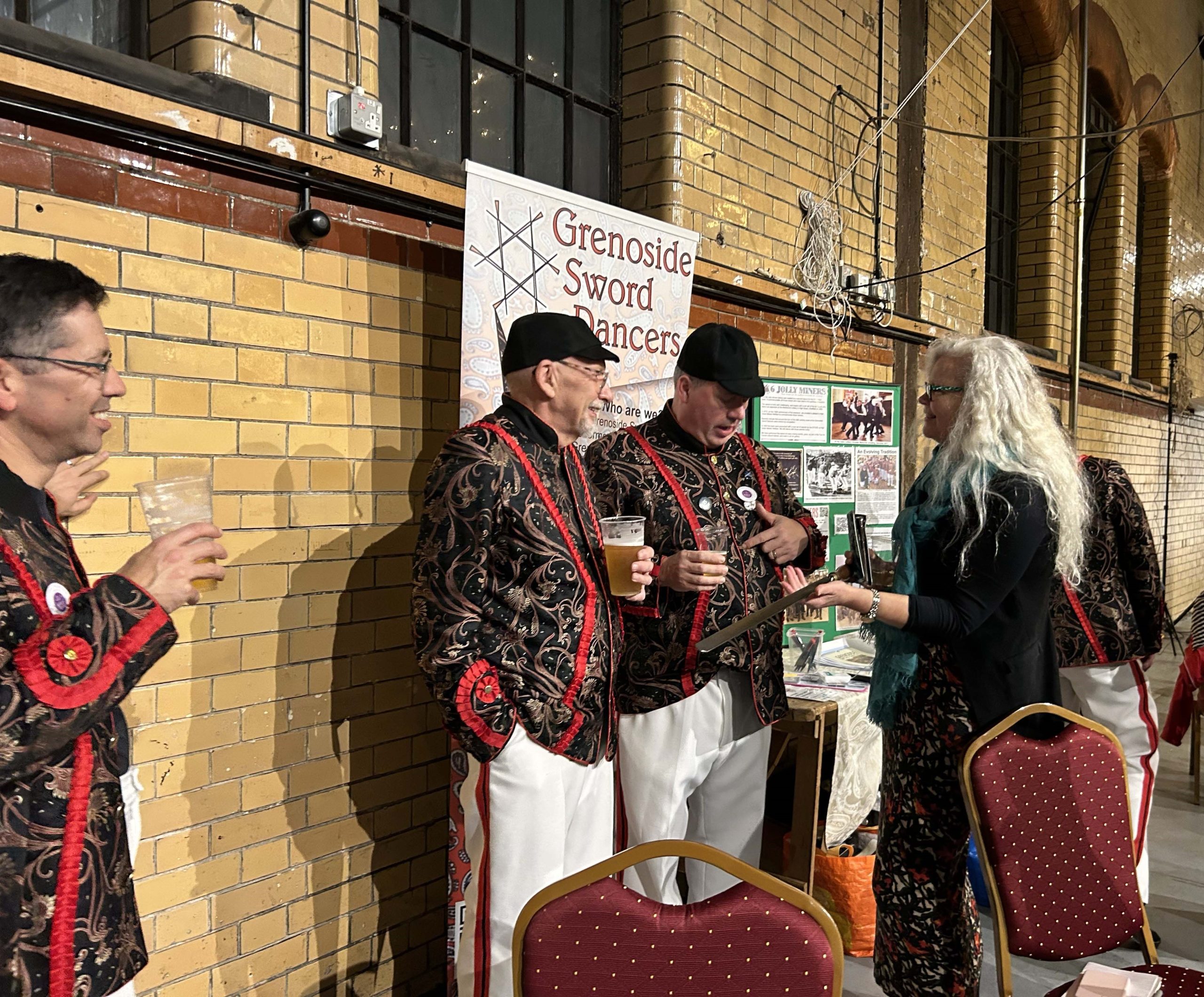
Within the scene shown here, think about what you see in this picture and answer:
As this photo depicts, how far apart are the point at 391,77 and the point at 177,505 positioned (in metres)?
2.04

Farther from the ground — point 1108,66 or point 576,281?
point 1108,66

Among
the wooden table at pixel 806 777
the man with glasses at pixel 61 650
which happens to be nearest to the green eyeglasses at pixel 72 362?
the man with glasses at pixel 61 650

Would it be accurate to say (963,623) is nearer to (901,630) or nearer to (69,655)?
(901,630)

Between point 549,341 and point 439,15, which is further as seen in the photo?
point 439,15

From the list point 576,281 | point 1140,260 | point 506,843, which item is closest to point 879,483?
point 576,281

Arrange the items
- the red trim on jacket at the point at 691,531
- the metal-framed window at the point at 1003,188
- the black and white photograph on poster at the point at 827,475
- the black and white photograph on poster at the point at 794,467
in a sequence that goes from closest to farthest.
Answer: the red trim on jacket at the point at 691,531 → the black and white photograph on poster at the point at 794,467 → the black and white photograph on poster at the point at 827,475 → the metal-framed window at the point at 1003,188

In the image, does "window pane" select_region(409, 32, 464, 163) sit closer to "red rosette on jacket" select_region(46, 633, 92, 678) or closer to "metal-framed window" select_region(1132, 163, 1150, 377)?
"red rosette on jacket" select_region(46, 633, 92, 678)

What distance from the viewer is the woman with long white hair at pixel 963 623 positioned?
2.22 meters

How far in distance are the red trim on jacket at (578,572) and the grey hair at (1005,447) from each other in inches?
36.3

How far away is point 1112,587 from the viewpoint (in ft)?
10.8

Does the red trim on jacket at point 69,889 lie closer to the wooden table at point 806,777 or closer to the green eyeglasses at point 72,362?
the green eyeglasses at point 72,362

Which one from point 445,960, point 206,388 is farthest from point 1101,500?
point 206,388

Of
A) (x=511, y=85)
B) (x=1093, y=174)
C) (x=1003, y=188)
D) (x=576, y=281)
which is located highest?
(x=1093, y=174)

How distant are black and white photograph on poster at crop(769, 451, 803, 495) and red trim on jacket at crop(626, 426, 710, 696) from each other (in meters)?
1.85
